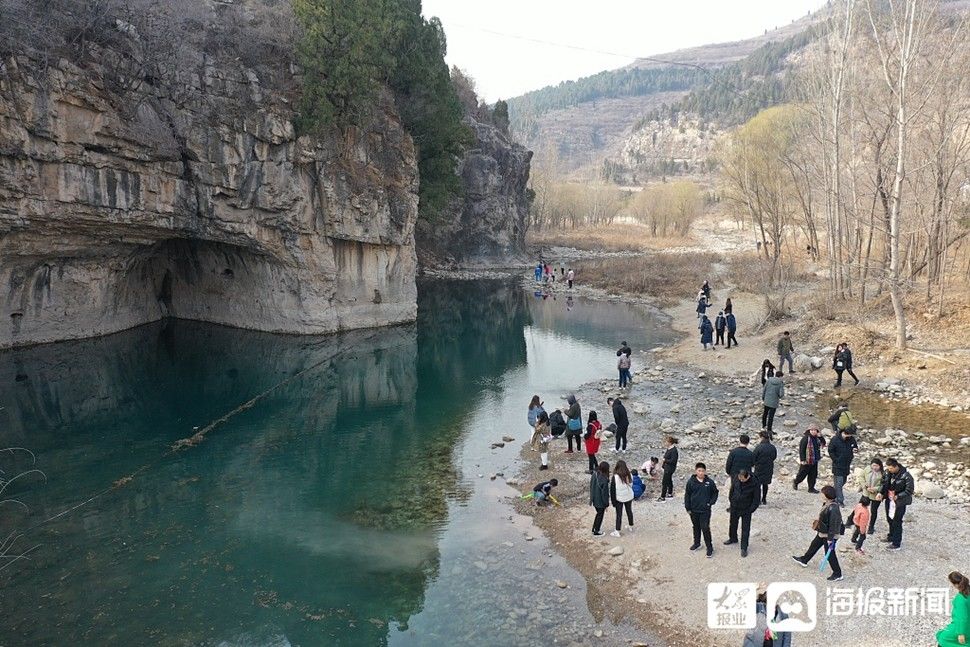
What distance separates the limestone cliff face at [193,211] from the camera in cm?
2711

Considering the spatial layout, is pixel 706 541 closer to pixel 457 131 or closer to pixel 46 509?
pixel 46 509

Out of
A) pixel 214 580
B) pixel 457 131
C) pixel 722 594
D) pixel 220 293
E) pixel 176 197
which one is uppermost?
pixel 457 131

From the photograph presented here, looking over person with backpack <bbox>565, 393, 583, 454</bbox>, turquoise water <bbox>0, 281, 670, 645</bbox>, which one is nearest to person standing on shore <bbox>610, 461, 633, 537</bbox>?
turquoise water <bbox>0, 281, 670, 645</bbox>

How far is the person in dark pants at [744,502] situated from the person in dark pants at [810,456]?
10.0ft

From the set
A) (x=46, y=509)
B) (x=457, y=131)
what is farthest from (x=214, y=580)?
(x=457, y=131)

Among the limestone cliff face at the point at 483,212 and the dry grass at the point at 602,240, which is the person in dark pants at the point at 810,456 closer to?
the limestone cliff face at the point at 483,212

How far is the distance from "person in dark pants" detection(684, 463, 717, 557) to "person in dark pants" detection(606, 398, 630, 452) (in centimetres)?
598

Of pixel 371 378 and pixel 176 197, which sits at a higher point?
pixel 176 197

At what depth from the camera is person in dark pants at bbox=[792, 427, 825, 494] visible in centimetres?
1398

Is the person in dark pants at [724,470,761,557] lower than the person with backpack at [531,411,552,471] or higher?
higher

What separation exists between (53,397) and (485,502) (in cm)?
1913

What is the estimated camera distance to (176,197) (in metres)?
31.4

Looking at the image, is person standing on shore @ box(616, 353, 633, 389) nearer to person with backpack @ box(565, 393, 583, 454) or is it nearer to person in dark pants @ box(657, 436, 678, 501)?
person with backpack @ box(565, 393, 583, 454)

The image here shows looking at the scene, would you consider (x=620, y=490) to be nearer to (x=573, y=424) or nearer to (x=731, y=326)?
(x=573, y=424)
